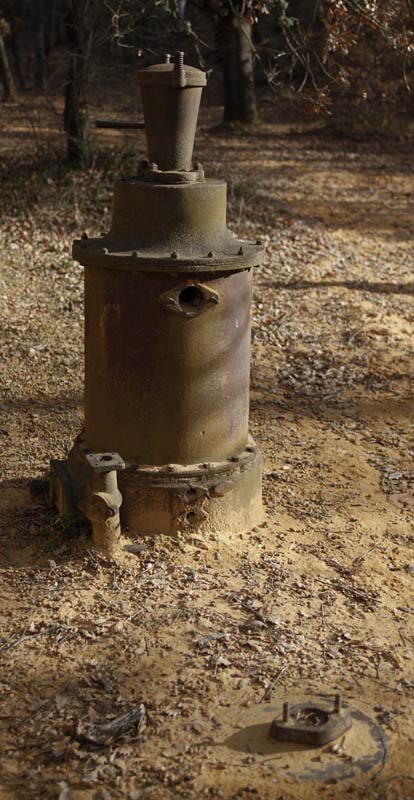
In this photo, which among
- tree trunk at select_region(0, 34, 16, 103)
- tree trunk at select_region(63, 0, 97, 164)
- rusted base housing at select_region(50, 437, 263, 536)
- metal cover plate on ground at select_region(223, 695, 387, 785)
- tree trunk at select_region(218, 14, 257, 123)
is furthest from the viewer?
tree trunk at select_region(0, 34, 16, 103)

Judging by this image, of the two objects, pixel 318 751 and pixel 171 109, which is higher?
pixel 171 109

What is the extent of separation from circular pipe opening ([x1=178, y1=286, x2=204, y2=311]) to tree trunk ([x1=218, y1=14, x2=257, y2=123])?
12330 mm

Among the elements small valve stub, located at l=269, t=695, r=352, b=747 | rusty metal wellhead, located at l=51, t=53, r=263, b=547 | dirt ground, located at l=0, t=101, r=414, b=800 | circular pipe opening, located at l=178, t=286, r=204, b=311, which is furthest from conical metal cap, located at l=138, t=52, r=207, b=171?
small valve stub, located at l=269, t=695, r=352, b=747

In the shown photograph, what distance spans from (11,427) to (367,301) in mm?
4071

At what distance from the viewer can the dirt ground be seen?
130 inches

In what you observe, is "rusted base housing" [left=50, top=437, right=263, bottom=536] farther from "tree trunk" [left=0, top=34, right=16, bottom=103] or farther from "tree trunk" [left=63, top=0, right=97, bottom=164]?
"tree trunk" [left=0, top=34, right=16, bottom=103]

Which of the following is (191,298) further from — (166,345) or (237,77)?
(237,77)

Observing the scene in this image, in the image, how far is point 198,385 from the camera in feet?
14.6

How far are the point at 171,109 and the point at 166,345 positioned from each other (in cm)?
107

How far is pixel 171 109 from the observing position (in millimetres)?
4324

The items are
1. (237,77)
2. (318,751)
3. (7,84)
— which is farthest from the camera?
(7,84)

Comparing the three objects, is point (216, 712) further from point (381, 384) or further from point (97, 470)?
point (381, 384)

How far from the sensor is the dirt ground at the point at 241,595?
3303mm

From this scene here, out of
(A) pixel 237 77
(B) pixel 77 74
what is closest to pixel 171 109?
(B) pixel 77 74
